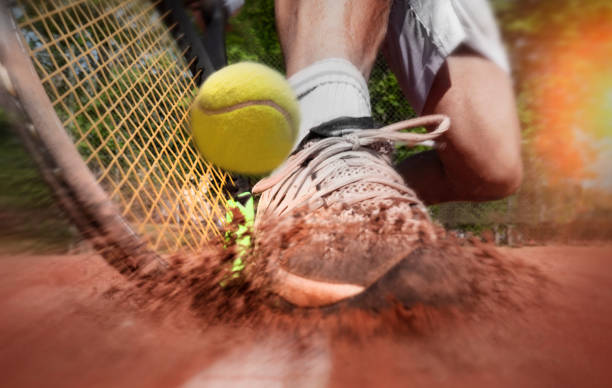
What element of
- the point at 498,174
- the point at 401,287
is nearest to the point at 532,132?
the point at 498,174

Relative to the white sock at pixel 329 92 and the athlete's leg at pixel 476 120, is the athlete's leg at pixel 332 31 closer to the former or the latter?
the white sock at pixel 329 92

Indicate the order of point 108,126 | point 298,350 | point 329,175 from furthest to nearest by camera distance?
A: point 108,126, point 329,175, point 298,350

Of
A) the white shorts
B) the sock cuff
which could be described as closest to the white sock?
the sock cuff

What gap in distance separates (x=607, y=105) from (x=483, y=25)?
653 millimetres

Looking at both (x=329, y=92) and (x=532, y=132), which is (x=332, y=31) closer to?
(x=329, y=92)

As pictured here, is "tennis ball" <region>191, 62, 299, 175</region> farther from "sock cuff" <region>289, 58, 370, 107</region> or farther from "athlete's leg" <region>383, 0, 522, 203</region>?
"athlete's leg" <region>383, 0, 522, 203</region>

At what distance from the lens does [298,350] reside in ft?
1.16

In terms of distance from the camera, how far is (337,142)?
65 centimetres

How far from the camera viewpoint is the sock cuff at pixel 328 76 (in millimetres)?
755

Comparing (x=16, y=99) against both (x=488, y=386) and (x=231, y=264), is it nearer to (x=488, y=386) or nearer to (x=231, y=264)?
(x=231, y=264)

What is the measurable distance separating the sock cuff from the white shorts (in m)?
0.22

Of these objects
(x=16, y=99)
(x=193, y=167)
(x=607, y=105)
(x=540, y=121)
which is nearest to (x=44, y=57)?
(x=16, y=99)

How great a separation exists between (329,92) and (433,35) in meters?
0.32

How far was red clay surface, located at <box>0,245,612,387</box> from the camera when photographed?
31cm
